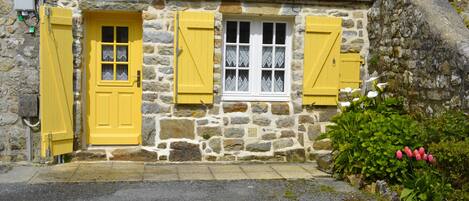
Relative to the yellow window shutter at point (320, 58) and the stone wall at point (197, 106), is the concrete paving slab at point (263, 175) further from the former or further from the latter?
the yellow window shutter at point (320, 58)

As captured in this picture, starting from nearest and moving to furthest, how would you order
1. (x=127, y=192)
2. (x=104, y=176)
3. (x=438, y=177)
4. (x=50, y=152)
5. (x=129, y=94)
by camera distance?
(x=438, y=177) → (x=127, y=192) → (x=104, y=176) → (x=50, y=152) → (x=129, y=94)

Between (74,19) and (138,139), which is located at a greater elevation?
(74,19)

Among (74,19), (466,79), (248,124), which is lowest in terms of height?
(248,124)

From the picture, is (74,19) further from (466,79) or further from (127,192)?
(466,79)

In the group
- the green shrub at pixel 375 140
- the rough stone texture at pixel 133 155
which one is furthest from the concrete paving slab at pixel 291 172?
the rough stone texture at pixel 133 155

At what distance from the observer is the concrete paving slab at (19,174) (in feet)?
19.1

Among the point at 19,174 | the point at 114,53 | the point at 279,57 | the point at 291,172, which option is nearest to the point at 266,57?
the point at 279,57

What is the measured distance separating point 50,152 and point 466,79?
4991 mm

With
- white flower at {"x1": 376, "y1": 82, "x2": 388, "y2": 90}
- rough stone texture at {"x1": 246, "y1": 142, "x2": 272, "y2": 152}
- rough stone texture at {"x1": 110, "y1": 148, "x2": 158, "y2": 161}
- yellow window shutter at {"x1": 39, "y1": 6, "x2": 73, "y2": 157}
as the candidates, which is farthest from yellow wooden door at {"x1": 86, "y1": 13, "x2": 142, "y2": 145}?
white flower at {"x1": 376, "y1": 82, "x2": 388, "y2": 90}

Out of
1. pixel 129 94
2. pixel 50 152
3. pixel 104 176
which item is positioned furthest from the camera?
pixel 129 94

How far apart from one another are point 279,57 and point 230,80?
0.79 metres

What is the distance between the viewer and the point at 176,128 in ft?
22.9

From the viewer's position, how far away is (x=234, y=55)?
7230mm

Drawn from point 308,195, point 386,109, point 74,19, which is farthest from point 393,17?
point 74,19
